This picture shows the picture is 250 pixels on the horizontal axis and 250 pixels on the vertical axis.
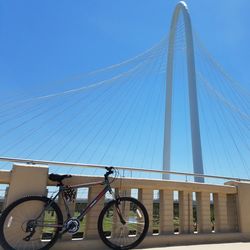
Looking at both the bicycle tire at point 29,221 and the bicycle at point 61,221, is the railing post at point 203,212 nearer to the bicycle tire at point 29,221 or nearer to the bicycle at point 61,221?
the bicycle at point 61,221

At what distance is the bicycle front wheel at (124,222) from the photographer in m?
3.37

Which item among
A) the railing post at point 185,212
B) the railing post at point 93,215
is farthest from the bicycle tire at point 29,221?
the railing post at point 185,212

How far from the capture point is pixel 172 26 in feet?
59.8

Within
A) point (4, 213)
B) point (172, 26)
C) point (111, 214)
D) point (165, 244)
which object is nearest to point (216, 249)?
point (165, 244)

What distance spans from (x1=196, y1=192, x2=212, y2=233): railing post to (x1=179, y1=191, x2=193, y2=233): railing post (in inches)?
6.6

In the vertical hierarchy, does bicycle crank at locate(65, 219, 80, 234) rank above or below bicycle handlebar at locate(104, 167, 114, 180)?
below

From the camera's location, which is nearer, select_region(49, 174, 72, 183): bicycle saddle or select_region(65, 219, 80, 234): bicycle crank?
select_region(65, 219, 80, 234): bicycle crank

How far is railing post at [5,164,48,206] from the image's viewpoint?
305cm

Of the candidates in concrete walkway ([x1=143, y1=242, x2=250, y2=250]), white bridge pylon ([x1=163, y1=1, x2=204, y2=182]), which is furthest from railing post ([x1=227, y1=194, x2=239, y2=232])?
white bridge pylon ([x1=163, y1=1, x2=204, y2=182])

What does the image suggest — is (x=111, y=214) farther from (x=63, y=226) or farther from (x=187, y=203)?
(x=187, y=203)

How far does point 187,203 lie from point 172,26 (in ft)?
53.2

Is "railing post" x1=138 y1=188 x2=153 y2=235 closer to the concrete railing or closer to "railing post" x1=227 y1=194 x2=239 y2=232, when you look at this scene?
the concrete railing

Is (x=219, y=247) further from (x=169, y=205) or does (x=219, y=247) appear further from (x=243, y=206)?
(x=243, y=206)

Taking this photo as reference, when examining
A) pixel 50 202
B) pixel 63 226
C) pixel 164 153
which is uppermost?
pixel 164 153
